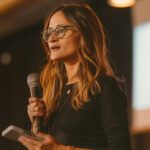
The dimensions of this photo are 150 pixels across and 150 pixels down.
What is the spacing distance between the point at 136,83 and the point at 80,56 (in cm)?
169

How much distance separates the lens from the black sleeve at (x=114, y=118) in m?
0.66

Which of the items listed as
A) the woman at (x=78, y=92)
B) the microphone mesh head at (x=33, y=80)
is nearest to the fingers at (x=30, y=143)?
the woman at (x=78, y=92)

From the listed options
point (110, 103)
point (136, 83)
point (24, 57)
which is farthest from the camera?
point (24, 57)

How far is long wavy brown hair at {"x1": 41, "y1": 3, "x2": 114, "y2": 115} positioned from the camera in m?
0.71

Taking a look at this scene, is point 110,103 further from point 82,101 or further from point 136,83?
point 136,83

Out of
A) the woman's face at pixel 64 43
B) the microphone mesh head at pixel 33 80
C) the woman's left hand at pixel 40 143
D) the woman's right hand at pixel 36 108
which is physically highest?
the woman's face at pixel 64 43

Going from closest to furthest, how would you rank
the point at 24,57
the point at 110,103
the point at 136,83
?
the point at 110,103
the point at 136,83
the point at 24,57

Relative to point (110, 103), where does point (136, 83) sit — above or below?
below

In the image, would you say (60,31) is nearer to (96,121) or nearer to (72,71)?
(72,71)

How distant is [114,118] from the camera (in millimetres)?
665

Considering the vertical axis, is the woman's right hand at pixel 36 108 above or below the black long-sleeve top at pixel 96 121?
above

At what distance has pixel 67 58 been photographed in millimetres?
729

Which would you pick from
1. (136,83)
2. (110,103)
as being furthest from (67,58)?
(136,83)

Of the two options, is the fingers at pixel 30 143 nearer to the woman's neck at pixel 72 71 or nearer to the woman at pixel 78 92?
the woman at pixel 78 92
